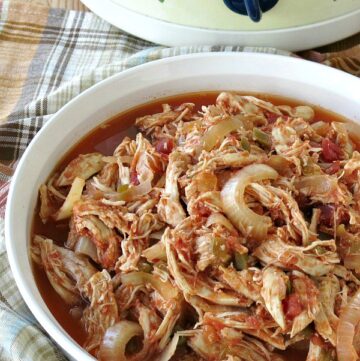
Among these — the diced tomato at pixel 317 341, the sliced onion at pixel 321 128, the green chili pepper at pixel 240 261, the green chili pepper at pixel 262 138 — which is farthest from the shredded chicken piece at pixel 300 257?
the sliced onion at pixel 321 128

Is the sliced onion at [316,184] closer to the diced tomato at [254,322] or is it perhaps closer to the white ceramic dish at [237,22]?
the diced tomato at [254,322]

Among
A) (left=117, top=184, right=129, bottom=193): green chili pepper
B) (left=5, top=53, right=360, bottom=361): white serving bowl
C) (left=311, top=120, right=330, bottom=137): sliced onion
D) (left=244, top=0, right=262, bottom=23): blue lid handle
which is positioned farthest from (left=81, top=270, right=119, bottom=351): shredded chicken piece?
(left=244, top=0, right=262, bottom=23): blue lid handle

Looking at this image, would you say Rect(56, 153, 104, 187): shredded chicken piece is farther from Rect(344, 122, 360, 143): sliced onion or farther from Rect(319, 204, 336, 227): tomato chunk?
Rect(344, 122, 360, 143): sliced onion

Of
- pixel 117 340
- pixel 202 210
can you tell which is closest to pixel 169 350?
pixel 117 340

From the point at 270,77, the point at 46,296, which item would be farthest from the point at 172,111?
the point at 46,296

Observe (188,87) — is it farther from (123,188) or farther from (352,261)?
(352,261)
